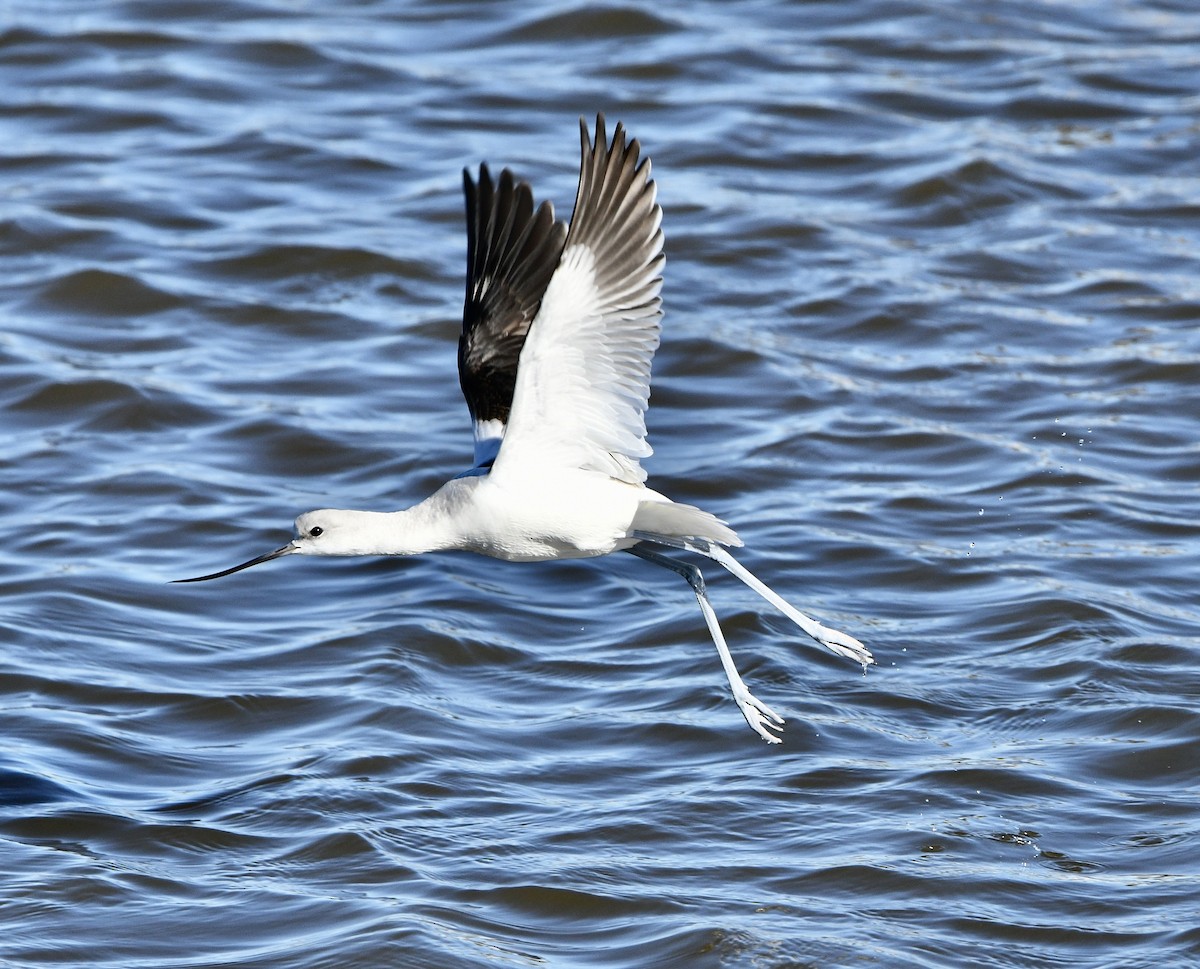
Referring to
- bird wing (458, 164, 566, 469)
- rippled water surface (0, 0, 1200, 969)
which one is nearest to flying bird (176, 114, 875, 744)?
bird wing (458, 164, 566, 469)

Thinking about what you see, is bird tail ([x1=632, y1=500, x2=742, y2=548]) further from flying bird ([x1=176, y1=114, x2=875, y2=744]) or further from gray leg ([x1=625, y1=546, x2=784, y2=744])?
gray leg ([x1=625, y1=546, x2=784, y2=744])

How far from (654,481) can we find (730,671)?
2.20 m

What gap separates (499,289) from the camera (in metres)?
6.12

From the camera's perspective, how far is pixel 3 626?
23.6ft

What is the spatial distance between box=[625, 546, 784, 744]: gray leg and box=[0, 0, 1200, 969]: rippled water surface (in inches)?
6.4

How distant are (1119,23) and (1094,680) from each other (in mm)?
7561

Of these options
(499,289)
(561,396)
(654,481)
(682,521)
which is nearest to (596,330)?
(561,396)

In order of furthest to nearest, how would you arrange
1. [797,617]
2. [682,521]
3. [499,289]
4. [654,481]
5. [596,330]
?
1. [654,481]
2. [797,617]
3. [499,289]
4. [682,521]
5. [596,330]

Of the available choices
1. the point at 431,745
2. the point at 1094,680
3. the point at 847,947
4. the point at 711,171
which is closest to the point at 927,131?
the point at 711,171

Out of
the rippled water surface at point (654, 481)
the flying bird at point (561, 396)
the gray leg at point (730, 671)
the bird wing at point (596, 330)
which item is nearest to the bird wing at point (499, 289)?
the flying bird at point (561, 396)

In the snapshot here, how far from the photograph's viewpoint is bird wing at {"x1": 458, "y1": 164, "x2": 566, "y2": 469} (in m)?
5.91

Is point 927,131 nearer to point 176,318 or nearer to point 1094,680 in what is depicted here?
point 176,318

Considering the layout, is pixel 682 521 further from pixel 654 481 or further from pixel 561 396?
pixel 654 481

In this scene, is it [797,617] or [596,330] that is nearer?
[596,330]
